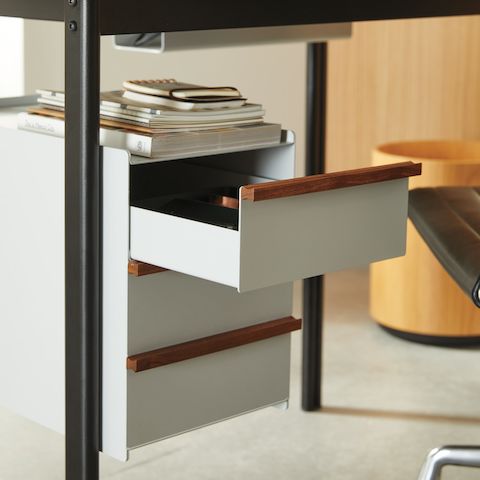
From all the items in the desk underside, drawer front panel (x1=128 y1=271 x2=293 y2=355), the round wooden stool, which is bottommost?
the round wooden stool

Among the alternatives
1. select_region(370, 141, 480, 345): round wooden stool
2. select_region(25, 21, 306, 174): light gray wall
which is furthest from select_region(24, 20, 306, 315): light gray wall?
select_region(370, 141, 480, 345): round wooden stool

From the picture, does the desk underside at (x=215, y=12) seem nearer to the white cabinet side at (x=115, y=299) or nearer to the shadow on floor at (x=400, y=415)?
the white cabinet side at (x=115, y=299)

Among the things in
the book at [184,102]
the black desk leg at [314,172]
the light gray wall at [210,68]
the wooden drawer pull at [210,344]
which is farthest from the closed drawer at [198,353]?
Answer: the light gray wall at [210,68]

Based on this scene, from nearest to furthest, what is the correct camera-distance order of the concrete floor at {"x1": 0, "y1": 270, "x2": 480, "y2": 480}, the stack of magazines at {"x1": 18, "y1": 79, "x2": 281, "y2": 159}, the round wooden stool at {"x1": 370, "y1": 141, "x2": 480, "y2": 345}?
1. the stack of magazines at {"x1": 18, "y1": 79, "x2": 281, "y2": 159}
2. the concrete floor at {"x1": 0, "y1": 270, "x2": 480, "y2": 480}
3. the round wooden stool at {"x1": 370, "y1": 141, "x2": 480, "y2": 345}

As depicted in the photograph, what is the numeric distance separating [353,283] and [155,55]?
0.86 meters

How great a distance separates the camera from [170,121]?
57.6 inches

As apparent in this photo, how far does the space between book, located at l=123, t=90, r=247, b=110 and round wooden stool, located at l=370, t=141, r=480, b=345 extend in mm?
1066

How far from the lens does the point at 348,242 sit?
54.1 inches

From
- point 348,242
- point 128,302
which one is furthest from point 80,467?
point 348,242

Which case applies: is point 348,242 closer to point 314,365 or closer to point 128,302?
point 128,302

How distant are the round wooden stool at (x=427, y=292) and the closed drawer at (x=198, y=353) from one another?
1023 mm

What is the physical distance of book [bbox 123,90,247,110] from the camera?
1.50 metres

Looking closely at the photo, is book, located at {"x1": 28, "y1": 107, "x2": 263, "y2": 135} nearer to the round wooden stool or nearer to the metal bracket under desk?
the metal bracket under desk

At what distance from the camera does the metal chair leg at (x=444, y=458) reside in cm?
140
